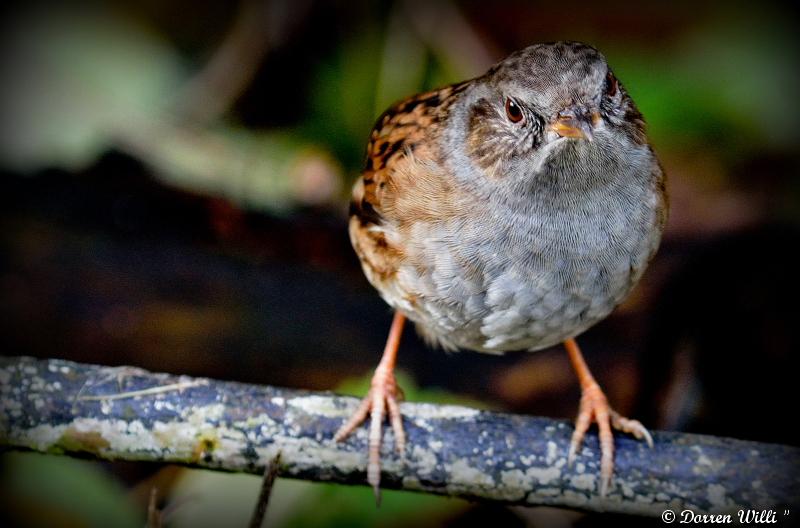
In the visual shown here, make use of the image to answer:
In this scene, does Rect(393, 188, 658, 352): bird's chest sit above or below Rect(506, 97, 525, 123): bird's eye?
below

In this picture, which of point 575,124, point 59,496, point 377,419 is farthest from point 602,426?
point 59,496

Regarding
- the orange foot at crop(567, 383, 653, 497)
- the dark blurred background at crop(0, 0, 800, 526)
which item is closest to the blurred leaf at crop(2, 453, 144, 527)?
the dark blurred background at crop(0, 0, 800, 526)

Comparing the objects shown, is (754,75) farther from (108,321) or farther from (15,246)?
(15,246)

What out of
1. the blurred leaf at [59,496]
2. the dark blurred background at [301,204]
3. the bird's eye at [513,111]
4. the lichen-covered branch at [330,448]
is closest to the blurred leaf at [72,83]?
the dark blurred background at [301,204]

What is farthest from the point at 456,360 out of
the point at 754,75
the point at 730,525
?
the point at 754,75

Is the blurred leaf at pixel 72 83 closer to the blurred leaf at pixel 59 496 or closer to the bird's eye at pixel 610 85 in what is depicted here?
the blurred leaf at pixel 59 496

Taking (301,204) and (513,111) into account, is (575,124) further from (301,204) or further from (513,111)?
(301,204)

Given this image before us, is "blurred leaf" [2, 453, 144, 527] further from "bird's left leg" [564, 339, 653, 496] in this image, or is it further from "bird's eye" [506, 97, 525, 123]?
"bird's eye" [506, 97, 525, 123]
